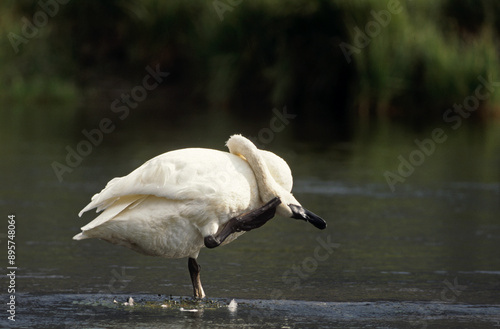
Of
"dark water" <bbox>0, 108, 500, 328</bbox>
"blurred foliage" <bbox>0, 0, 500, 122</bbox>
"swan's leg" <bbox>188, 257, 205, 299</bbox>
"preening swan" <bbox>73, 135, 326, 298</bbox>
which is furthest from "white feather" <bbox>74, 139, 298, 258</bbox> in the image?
"blurred foliage" <bbox>0, 0, 500, 122</bbox>

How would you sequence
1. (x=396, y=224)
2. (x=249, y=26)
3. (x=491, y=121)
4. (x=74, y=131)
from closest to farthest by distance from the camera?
1. (x=396, y=224)
2. (x=74, y=131)
3. (x=491, y=121)
4. (x=249, y=26)

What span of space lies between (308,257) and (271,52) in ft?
65.8

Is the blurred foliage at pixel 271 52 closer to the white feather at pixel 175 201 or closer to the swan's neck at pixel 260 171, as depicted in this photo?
the swan's neck at pixel 260 171

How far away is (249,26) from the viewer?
2912 centimetres

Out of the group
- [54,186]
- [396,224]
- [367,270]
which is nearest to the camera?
[367,270]

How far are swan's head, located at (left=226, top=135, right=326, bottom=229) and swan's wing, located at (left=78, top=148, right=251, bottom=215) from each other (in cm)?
11

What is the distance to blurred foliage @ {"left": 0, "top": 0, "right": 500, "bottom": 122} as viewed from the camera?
26625 mm

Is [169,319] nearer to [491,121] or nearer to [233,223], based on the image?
[233,223]

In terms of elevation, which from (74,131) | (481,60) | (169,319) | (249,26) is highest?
(249,26)

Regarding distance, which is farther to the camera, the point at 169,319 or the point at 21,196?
the point at 21,196

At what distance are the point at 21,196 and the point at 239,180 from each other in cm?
584

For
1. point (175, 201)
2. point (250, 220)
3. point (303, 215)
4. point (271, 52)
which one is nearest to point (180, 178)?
point (175, 201)

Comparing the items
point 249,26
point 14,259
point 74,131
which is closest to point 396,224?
point 14,259

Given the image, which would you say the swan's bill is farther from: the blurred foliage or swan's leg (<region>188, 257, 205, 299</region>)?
the blurred foliage
